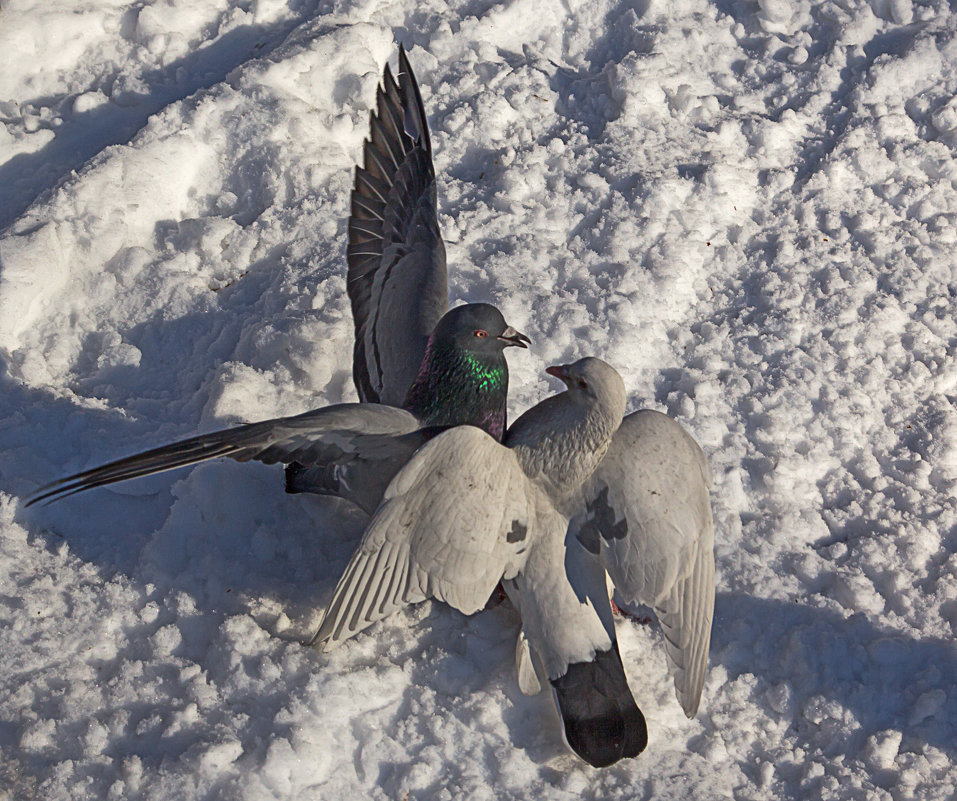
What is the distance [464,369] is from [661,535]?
0.81 m

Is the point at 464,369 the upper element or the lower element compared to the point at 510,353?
upper

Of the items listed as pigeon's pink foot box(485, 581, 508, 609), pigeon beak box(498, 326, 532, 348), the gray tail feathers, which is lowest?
pigeon's pink foot box(485, 581, 508, 609)

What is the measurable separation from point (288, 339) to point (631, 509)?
160 centimetres

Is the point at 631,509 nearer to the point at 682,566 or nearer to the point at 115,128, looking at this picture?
the point at 682,566

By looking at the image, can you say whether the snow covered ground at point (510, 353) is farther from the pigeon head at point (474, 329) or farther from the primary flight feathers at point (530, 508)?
the pigeon head at point (474, 329)

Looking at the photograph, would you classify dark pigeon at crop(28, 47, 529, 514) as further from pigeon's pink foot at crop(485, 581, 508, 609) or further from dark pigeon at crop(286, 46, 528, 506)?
pigeon's pink foot at crop(485, 581, 508, 609)

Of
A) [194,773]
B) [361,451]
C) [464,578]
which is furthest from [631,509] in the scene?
[194,773]

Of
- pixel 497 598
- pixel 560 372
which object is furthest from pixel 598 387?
pixel 497 598

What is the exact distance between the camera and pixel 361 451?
2.96 metres

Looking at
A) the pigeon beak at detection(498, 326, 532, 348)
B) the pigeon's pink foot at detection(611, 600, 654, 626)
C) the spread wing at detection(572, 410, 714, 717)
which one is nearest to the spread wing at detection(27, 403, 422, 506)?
the pigeon beak at detection(498, 326, 532, 348)

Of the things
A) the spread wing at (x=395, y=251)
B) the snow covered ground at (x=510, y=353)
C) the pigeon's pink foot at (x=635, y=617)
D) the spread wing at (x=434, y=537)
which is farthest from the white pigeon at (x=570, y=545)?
the spread wing at (x=395, y=251)

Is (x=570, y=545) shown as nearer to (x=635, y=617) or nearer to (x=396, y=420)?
(x=635, y=617)

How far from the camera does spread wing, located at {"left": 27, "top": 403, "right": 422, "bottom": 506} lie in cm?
259

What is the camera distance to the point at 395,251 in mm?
3625
